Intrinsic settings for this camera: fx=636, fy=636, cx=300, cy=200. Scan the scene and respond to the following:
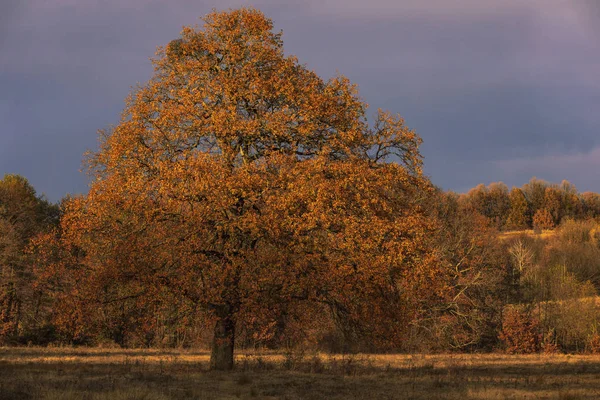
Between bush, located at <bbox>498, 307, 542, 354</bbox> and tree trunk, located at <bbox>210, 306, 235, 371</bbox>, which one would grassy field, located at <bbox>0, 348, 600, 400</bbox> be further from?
bush, located at <bbox>498, 307, 542, 354</bbox>

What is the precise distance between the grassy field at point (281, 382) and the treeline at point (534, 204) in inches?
4350

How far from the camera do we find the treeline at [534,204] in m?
134

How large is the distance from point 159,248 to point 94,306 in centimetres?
347

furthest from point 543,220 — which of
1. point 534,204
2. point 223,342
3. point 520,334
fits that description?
point 223,342

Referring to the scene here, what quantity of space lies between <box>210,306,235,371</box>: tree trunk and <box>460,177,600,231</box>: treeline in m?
113

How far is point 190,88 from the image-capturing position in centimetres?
2700

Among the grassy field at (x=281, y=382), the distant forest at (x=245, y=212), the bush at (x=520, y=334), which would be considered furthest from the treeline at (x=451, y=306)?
the distant forest at (x=245, y=212)

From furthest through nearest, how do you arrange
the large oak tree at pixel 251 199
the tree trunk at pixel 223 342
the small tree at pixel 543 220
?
the small tree at pixel 543 220, the tree trunk at pixel 223 342, the large oak tree at pixel 251 199

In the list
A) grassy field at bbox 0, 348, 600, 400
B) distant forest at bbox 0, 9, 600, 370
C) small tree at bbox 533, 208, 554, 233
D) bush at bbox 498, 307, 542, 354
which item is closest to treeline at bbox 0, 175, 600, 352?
bush at bbox 498, 307, 542, 354

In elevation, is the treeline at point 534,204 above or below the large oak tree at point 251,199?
above

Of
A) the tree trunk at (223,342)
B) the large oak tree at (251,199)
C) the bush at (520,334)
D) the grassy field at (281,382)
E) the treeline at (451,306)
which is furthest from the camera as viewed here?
the bush at (520,334)

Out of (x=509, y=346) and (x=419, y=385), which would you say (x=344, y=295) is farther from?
(x=509, y=346)

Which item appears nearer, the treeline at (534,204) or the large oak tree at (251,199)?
the large oak tree at (251,199)

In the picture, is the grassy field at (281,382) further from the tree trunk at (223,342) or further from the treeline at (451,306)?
the treeline at (451,306)
